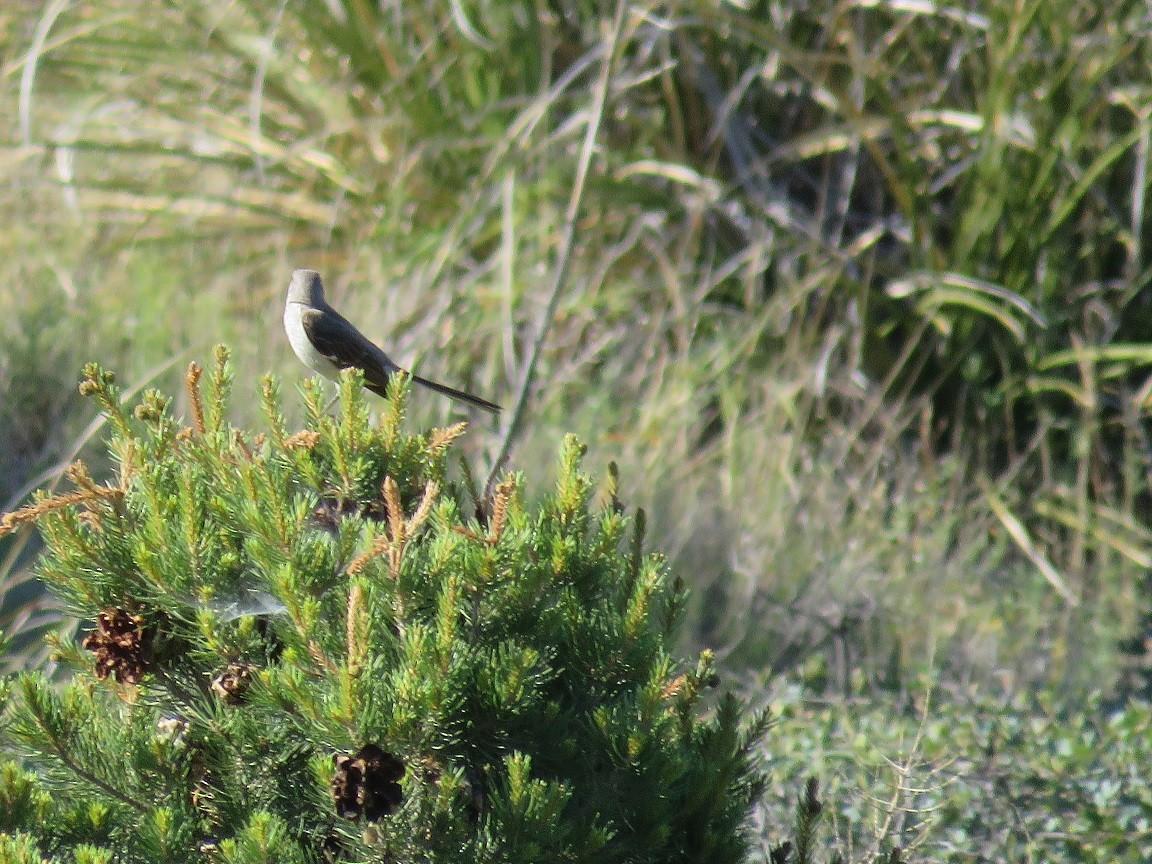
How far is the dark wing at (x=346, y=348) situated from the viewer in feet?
9.68

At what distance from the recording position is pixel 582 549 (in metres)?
1.89

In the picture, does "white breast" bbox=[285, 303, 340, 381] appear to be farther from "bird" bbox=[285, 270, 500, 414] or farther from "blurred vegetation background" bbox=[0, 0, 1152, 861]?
"blurred vegetation background" bbox=[0, 0, 1152, 861]

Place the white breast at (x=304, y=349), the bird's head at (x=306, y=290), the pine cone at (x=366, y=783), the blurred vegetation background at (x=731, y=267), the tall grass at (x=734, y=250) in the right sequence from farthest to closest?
the tall grass at (x=734, y=250), the blurred vegetation background at (x=731, y=267), the bird's head at (x=306, y=290), the white breast at (x=304, y=349), the pine cone at (x=366, y=783)

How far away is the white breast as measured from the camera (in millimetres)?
3002

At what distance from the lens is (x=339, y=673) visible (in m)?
1.53

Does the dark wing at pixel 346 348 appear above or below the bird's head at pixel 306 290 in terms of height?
below

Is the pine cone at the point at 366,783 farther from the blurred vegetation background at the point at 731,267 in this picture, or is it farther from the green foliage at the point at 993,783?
the blurred vegetation background at the point at 731,267

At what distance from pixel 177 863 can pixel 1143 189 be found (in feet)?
14.0

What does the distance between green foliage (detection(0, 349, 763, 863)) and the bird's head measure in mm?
1251

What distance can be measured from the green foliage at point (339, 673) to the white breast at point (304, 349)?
110 cm

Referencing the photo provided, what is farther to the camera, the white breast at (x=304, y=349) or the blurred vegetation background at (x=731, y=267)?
the blurred vegetation background at (x=731, y=267)

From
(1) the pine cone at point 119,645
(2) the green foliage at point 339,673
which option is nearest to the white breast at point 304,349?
(2) the green foliage at point 339,673

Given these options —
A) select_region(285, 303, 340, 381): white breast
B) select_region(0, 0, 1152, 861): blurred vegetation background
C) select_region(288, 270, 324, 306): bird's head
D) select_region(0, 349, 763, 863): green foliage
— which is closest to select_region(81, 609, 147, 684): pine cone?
select_region(0, 349, 763, 863): green foliage

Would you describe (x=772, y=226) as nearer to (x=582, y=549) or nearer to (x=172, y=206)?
(x=172, y=206)
